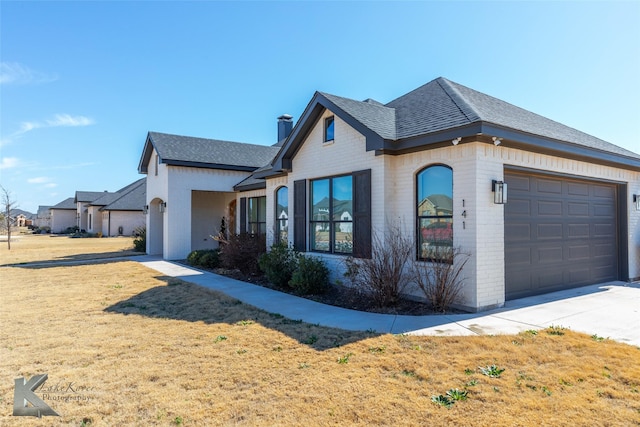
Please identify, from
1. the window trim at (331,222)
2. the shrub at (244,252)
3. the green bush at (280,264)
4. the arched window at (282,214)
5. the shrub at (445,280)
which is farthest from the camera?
the arched window at (282,214)

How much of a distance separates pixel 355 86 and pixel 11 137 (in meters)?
22.2

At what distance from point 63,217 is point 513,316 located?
59.4 meters

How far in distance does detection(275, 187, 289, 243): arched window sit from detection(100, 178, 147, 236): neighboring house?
29788mm

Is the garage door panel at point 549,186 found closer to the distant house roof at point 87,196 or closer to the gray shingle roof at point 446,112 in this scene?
the gray shingle roof at point 446,112

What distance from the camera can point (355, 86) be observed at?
692 inches

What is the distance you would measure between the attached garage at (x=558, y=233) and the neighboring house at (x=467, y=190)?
0.03 m

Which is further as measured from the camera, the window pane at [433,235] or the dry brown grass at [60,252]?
the dry brown grass at [60,252]

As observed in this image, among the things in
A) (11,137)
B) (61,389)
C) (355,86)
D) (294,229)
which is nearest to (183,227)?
(294,229)

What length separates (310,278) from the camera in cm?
901

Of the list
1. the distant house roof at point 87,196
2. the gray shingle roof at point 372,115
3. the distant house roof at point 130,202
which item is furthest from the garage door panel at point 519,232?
the distant house roof at point 87,196

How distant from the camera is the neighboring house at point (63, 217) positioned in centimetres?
4966

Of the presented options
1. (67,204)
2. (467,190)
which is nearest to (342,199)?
(467,190)

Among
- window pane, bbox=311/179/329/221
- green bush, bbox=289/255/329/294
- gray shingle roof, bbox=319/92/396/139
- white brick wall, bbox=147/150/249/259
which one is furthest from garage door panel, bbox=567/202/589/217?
white brick wall, bbox=147/150/249/259

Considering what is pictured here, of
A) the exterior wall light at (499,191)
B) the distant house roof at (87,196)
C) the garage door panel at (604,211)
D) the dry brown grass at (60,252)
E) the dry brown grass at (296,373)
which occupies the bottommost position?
the dry brown grass at (296,373)
